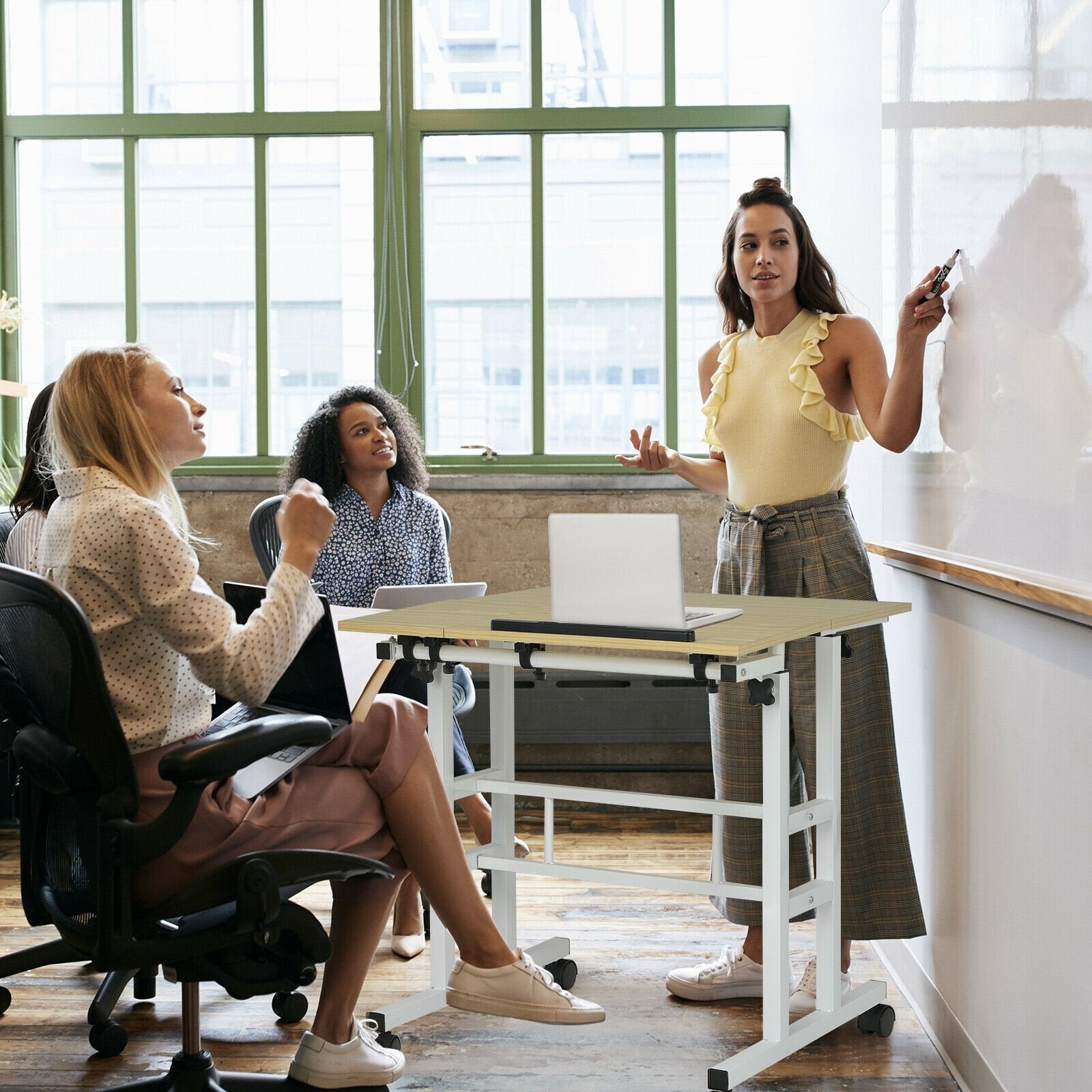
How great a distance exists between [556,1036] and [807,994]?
0.50m

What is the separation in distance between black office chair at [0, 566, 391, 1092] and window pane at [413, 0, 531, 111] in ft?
10.6

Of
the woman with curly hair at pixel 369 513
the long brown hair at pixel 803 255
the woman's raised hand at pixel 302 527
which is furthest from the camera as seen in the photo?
the woman with curly hair at pixel 369 513

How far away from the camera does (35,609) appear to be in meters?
1.65

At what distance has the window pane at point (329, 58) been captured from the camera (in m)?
4.48

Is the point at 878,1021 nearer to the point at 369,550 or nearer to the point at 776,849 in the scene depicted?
the point at 776,849

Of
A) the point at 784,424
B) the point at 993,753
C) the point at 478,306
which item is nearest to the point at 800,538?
the point at 784,424

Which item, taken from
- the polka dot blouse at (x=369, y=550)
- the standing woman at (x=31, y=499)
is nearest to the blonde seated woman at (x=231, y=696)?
the standing woman at (x=31, y=499)

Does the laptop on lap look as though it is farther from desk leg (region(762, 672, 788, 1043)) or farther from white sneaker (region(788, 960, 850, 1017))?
white sneaker (region(788, 960, 850, 1017))

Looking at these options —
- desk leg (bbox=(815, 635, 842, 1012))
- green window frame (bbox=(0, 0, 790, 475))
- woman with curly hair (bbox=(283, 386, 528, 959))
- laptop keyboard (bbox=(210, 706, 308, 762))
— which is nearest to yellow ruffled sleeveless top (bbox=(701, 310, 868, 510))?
desk leg (bbox=(815, 635, 842, 1012))

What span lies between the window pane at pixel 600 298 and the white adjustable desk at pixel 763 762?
6.51ft

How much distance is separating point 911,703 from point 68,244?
347cm

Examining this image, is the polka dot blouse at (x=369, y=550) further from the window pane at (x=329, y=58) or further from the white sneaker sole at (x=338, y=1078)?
the window pane at (x=329, y=58)

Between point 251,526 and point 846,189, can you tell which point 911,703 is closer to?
point 846,189

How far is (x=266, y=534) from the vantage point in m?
3.23
